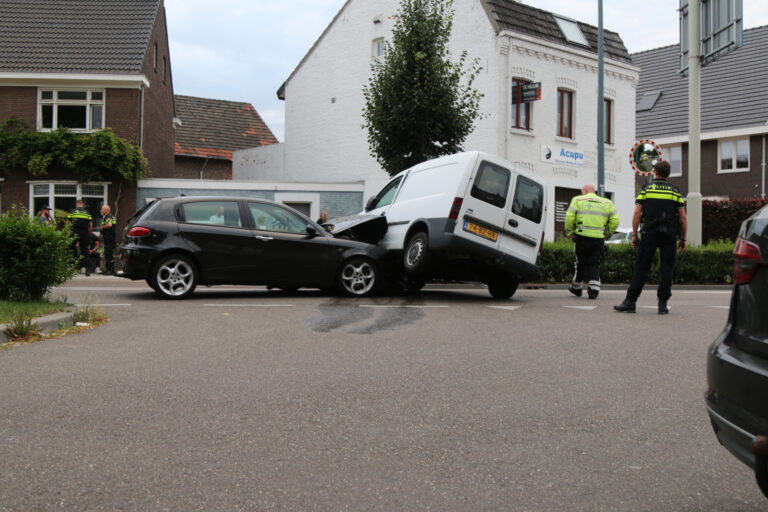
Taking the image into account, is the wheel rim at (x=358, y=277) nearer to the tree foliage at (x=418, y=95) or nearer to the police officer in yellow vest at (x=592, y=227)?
the police officer in yellow vest at (x=592, y=227)

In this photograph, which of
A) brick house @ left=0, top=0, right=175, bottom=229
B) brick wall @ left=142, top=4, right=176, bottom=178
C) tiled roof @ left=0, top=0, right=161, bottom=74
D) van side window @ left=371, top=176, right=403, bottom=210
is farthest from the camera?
brick wall @ left=142, top=4, right=176, bottom=178

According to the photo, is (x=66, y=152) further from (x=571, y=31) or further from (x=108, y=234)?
(x=571, y=31)

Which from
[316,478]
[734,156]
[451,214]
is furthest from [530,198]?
[734,156]

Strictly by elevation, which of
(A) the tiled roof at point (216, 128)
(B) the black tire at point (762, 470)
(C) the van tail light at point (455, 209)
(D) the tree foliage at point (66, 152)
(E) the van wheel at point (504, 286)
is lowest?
(B) the black tire at point (762, 470)

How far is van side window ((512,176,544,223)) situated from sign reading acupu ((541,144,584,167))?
14.4 meters

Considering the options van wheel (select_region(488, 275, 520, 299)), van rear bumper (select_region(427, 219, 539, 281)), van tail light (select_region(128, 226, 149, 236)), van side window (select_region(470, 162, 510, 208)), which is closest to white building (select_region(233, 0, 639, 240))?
van wheel (select_region(488, 275, 520, 299))

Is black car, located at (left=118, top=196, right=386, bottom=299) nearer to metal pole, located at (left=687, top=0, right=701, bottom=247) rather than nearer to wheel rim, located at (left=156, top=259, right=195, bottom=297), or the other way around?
wheel rim, located at (left=156, top=259, right=195, bottom=297)

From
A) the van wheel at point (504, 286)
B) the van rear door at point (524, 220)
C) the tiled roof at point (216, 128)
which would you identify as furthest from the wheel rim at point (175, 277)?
the tiled roof at point (216, 128)

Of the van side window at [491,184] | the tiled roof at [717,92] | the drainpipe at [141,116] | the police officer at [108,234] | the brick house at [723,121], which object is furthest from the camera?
the tiled roof at [717,92]

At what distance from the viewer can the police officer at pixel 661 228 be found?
9.73 meters

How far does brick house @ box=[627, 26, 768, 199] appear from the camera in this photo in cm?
3544

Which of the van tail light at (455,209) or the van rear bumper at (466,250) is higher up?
the van tail light at (455,209)

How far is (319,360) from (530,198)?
603cm

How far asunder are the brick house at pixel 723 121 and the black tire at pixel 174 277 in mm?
31110
